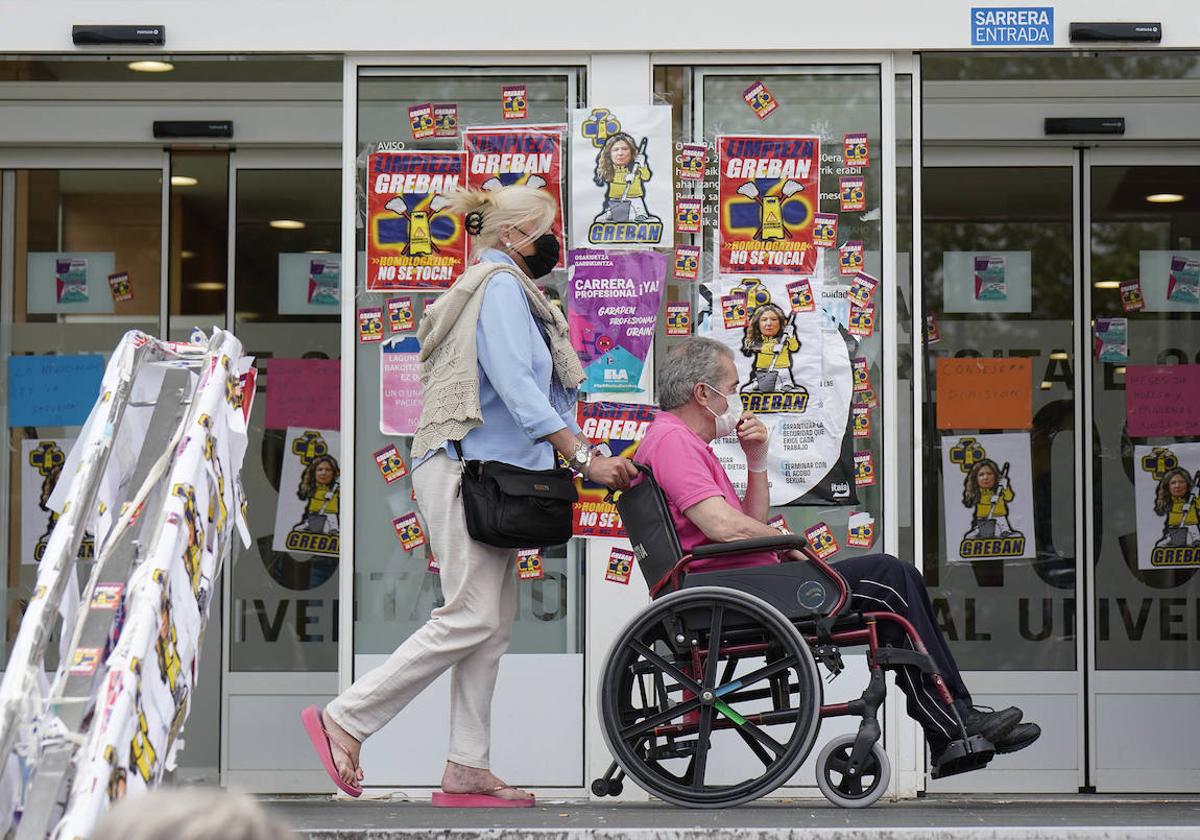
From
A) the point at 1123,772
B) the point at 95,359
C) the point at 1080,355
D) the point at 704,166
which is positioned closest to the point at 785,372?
the point at 704,166

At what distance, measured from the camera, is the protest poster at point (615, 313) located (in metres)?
6.38

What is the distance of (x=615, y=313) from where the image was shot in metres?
6.39

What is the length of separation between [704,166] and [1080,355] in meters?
2.49

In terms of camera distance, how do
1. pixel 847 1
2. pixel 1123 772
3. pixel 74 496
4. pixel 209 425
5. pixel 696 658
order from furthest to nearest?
pixel 1123 772 → pixel 847 1 → pixel 696 658 → pixel 209 425 → pixel 74 496

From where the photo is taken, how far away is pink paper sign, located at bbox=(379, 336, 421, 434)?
21.2ft

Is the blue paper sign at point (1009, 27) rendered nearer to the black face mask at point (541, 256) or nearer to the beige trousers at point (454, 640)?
the black face mask at point (541, 256)

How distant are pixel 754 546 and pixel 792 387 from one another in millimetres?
1656

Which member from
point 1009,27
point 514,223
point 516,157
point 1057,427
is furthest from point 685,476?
point 1057,427

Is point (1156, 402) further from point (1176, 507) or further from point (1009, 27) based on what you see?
point (1009, 27)

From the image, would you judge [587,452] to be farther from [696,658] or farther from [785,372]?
[785,372]

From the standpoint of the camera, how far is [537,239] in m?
5.33

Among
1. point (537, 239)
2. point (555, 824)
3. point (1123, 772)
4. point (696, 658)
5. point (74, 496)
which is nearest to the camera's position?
point (74, 496)

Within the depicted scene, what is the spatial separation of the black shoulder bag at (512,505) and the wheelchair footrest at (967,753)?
1287mm

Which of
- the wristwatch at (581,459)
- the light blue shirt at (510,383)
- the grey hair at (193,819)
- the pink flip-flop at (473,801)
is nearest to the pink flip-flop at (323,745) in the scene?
the pink flip-flop at (473,801)
